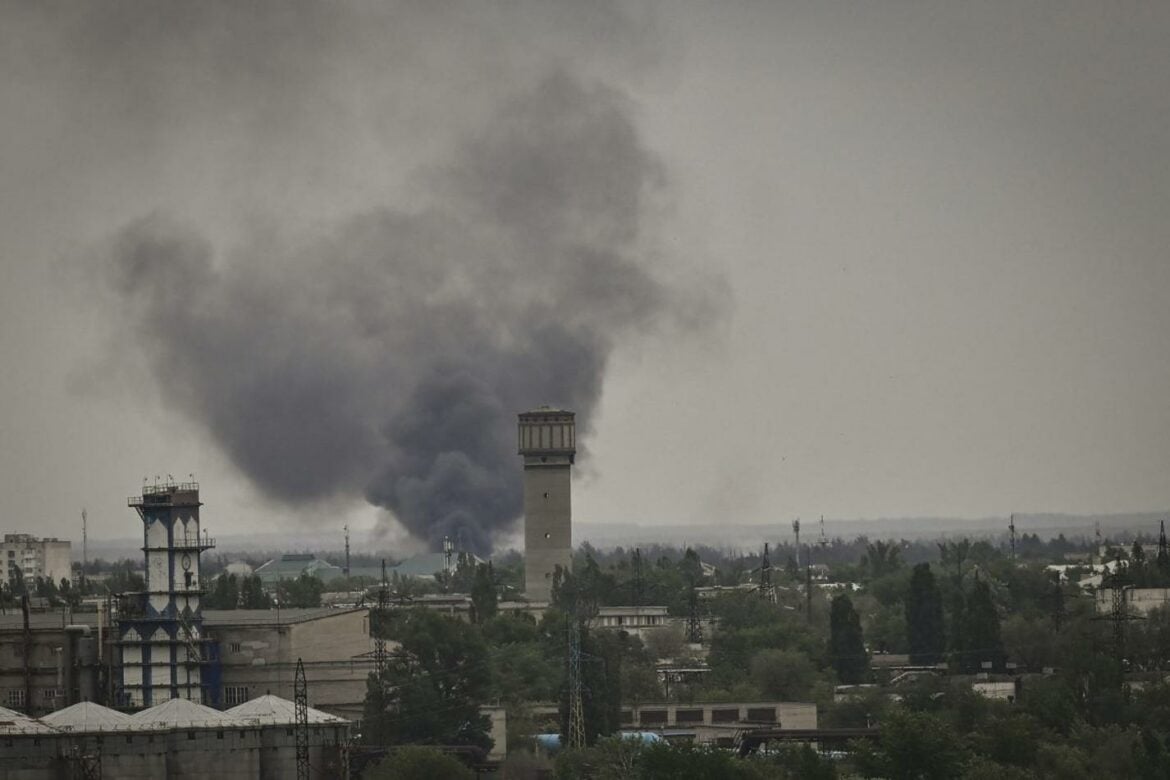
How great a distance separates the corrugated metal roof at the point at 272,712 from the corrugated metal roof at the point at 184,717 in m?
0.41

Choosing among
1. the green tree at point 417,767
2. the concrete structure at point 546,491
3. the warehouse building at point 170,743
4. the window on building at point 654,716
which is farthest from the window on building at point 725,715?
the concrete structure at point 546,491

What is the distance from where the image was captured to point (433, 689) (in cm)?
8681

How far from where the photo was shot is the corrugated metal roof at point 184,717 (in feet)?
237

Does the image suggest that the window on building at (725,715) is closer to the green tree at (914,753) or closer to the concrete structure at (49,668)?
the green tree at (914,753)

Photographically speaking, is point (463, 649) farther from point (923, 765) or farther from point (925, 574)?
point (925, 574)

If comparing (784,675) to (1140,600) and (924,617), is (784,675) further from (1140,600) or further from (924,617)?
(1140,600)

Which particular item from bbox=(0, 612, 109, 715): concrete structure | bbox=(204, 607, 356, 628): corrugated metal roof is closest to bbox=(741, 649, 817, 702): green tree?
bbox=(204, 607, 356, 628): corrugated metal roof

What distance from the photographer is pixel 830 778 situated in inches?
2817

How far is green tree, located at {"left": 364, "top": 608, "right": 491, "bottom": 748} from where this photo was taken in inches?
3307

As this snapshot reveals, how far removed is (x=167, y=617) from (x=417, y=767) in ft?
29.2

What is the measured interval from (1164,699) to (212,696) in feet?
99.7

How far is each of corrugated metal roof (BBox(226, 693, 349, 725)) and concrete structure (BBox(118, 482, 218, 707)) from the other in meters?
4.17

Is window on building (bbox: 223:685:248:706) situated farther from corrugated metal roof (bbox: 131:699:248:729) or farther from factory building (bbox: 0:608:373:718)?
corrugated metal roof (bbox: 131:699:248:729)

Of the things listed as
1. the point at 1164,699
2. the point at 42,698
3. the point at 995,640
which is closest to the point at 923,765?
the point at 1164,699
